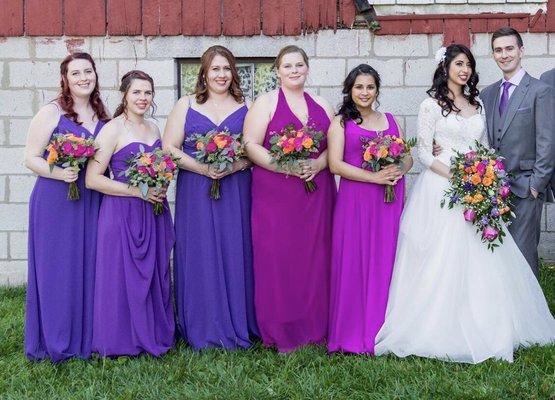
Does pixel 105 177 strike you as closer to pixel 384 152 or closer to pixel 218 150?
pixel 218 150

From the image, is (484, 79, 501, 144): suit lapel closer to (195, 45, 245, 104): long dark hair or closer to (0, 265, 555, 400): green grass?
(0, 265, 555, 400): green grass

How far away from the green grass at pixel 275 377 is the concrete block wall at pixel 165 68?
320 centimetres

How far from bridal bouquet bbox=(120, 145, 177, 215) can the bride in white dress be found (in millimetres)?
1849

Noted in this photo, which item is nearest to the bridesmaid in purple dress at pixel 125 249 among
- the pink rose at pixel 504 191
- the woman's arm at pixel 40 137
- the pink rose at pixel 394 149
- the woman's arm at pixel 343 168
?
the woman's arm at pixel 40 137

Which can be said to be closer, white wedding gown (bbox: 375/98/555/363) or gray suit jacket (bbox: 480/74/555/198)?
white wedding gown (bbox: 375/98/555/363)

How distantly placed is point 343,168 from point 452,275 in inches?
44.9

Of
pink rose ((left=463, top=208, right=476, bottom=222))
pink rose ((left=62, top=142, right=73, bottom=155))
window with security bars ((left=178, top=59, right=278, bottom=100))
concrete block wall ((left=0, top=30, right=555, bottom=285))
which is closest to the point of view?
pink rose ((left=62, top=142, right=73, bottom=155))

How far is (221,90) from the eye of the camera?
5.98 m

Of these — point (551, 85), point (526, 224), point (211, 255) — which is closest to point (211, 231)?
point (211, 255)

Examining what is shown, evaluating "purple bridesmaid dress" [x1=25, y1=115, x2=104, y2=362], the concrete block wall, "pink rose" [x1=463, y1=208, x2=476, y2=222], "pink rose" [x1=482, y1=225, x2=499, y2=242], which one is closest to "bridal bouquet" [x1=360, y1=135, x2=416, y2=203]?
"pink rose" [x1=463, y1=208, x2=476, y2=222]

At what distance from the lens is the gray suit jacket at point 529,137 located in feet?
19.5

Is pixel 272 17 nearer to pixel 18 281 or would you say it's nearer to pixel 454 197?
pixel 454 197

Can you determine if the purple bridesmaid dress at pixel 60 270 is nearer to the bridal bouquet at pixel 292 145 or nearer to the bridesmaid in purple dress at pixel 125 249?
the bridesmaid in purple dress at pixel 125 249

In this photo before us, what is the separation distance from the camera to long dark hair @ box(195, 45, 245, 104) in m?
5.93
